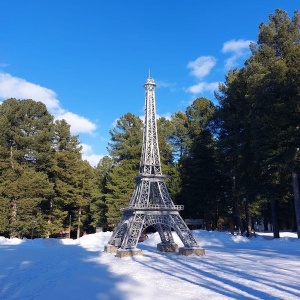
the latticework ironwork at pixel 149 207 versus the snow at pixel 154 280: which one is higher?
the latticework ironwork at pixel 149 207

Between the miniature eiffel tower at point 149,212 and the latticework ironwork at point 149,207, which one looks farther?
the latticework ironwork at point 149,207

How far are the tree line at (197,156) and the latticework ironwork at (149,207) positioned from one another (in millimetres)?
8662

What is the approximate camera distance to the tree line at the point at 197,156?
87.0ft

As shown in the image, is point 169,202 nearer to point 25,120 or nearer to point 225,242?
point 225,242

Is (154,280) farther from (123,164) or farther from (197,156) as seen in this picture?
(123,164)

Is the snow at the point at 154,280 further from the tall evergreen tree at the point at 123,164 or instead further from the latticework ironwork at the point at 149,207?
the tall evergreen tree at the point at 123,164

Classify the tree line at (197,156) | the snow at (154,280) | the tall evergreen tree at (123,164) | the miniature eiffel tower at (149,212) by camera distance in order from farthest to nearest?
1. the tall evergreen tree at (123,164)
2. the tree line at (197,156)
3. the miniature eiffel tower at (149,212)
4. the snow at (154,280)

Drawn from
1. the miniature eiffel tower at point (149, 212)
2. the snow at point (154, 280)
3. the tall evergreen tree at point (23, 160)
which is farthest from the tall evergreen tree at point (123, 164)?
the snow at point (154, 280)

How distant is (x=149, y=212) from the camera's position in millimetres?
23406

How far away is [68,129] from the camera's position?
165 feet

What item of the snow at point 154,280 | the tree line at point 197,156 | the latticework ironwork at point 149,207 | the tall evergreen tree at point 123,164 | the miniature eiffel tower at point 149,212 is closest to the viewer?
the snow at point 154,280

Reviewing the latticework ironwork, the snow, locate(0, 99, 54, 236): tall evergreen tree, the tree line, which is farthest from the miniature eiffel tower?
locate(0, 99, 54, 236): tall evergreen tree

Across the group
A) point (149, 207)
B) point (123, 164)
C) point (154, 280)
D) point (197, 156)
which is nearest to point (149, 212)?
point (149, 207)

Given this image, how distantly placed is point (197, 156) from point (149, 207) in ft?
59.9
